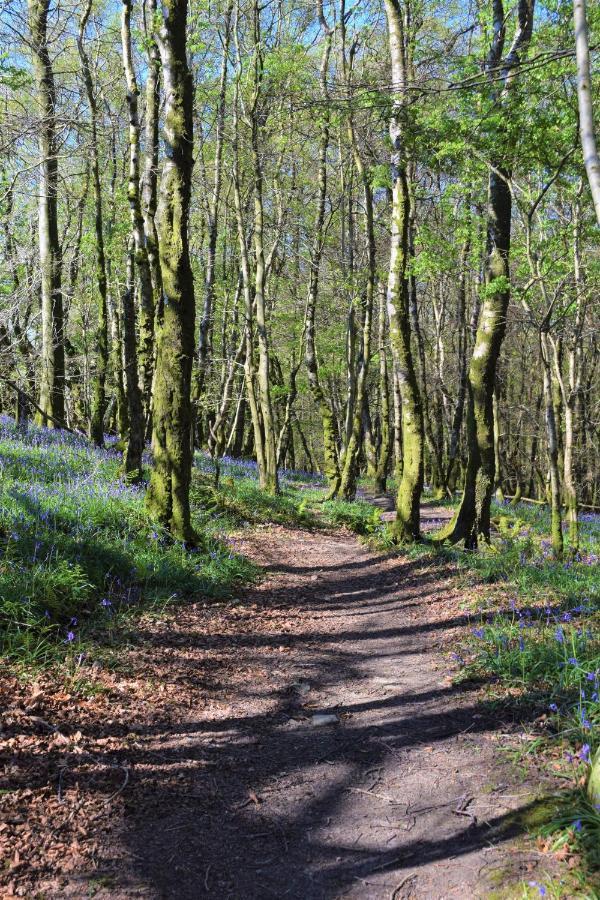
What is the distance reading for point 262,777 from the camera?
333 cm

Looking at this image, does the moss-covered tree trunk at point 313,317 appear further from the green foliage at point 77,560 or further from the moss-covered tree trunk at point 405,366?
the green foliage at point 77,560

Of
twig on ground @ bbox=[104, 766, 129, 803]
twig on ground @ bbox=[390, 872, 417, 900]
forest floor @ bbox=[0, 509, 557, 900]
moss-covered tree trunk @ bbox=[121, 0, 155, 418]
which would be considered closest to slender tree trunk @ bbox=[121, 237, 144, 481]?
moss-covered tree trunk @ bbox=[121, 0, 155, 418]

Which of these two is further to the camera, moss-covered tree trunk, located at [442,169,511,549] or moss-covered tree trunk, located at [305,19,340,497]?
moss-covered tree trunk, located at [305,19,340,497]

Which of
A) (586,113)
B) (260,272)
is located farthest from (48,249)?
A: (586,113)

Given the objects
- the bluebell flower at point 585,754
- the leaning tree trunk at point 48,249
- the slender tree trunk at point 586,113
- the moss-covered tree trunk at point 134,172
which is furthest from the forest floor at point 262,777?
the leaning tree trunk at point 48,249

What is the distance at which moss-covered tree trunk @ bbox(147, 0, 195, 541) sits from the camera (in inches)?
282

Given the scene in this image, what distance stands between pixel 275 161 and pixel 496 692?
63.5ft

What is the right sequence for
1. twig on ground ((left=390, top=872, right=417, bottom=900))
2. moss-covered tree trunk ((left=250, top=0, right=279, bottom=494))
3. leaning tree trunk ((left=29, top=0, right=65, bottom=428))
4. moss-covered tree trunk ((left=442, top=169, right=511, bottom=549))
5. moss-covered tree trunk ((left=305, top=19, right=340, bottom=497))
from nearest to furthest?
twig on ground ((left=390, top=872, right=417, bottom=900)) < moss-covered tree trunk ((left=442, top=169, right=511, bottom=549)) < leaning tree trunk ((left=29, top=0, right=65, bottom=428)) < moss-covered tree trunk ((left=250, top=0, right=279, bottom=494)) < moss-covered tree trunk ((left=305, top=19, right=340, bottom=497))

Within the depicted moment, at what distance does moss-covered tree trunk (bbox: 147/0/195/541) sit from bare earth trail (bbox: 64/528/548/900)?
189 cm

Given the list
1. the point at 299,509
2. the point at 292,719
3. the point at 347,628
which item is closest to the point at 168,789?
the point at 292,719

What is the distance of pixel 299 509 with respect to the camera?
12938 millimetres

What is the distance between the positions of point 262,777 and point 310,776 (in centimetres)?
28

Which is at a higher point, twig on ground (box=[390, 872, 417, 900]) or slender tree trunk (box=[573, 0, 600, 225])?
slender tree trunk (box=[573, 0, 600, 225])

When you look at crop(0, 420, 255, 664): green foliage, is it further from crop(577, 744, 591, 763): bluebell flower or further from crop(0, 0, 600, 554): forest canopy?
crop(577, 744, 591, 763): bluebell flower
